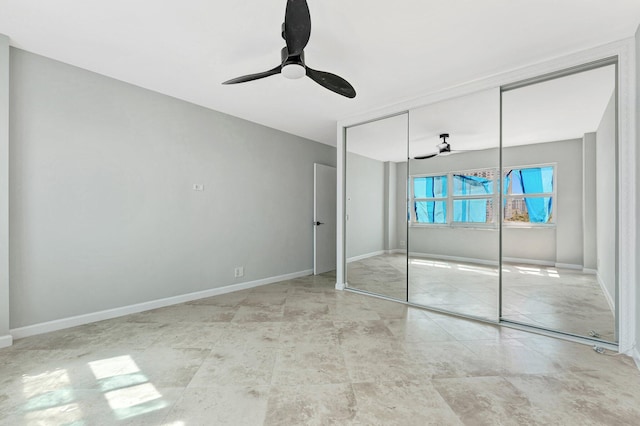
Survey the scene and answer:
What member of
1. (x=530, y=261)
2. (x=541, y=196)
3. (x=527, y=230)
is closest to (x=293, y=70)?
(x=541, y=196)

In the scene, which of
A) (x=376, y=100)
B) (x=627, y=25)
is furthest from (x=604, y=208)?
(x=376, y=100)

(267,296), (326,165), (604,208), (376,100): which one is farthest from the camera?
(326,165)

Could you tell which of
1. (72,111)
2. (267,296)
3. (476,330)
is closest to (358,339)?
(476,330)

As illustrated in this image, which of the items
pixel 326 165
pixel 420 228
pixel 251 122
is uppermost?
pixel 251 122

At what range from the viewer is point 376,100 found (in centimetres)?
349

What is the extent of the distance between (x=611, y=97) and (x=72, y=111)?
5137mm

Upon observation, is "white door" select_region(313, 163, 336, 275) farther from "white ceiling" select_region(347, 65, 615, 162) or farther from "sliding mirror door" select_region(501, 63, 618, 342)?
"sliding mirror door" select_region(501, 63, 618, 342)

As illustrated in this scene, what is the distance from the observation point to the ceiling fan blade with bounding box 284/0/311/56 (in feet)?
5.10

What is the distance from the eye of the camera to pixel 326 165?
557 cm

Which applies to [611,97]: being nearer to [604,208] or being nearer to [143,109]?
[604,208]

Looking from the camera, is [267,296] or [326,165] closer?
[267,296]

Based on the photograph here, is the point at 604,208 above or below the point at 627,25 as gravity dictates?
below

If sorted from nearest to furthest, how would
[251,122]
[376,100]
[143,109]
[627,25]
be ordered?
[627,25], [143,109], [376,100], [251,122]

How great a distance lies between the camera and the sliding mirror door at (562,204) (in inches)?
100
